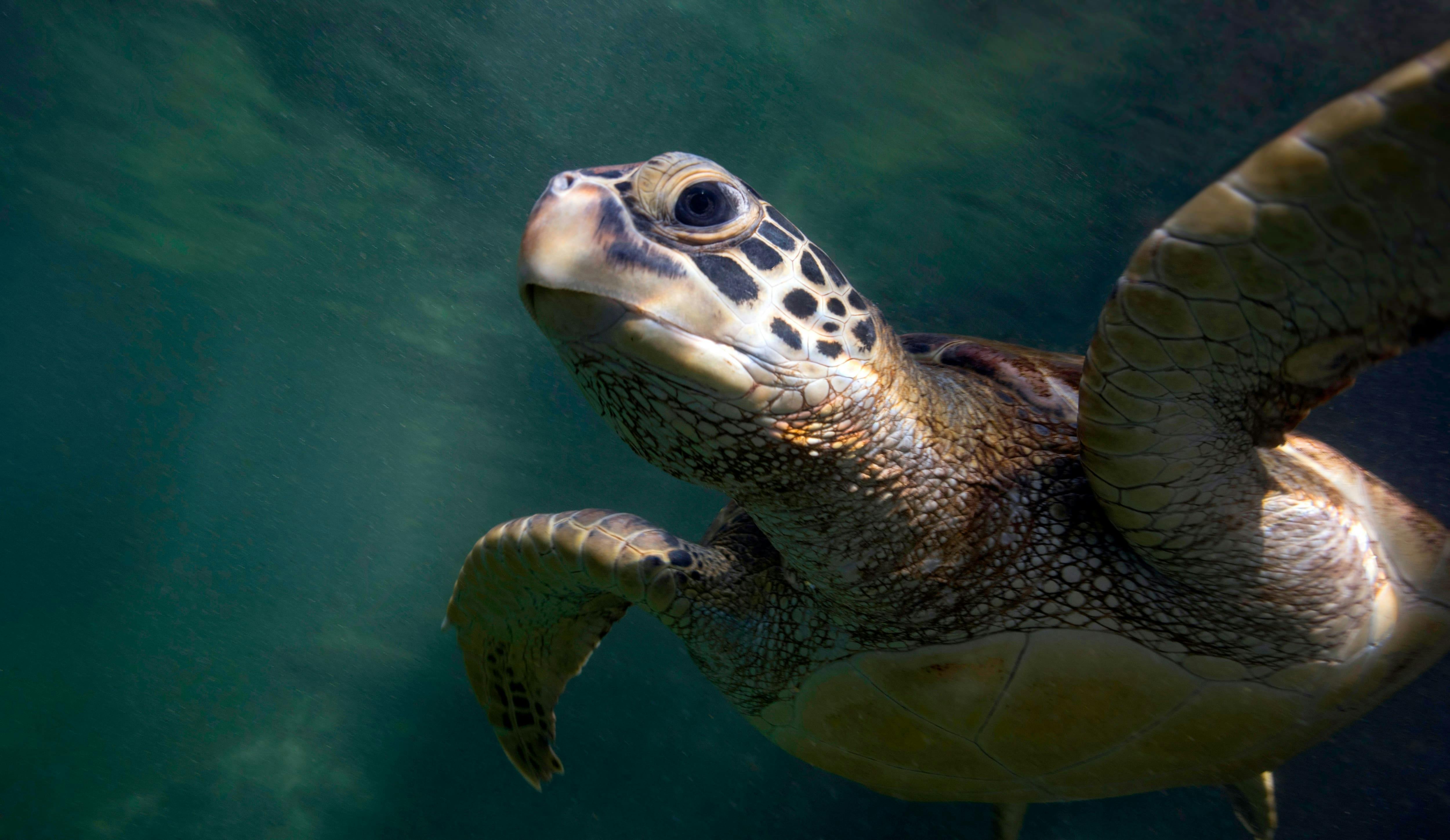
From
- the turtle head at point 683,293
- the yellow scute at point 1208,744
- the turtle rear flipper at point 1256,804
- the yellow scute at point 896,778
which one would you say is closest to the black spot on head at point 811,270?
the turtle head at point 683,293

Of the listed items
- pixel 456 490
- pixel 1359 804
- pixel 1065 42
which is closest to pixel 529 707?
pixel 1065 42

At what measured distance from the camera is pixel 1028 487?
63.0 inches

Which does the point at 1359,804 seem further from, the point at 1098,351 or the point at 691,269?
the point at 691,269

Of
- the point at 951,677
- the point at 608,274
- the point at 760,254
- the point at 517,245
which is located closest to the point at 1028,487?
the point at 951,677

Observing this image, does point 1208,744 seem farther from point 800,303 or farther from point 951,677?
point 800,303

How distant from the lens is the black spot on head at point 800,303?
1.18 meters

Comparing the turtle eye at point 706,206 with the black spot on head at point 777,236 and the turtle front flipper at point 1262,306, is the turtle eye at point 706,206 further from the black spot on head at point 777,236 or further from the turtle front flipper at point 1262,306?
the turtle front flipper at point 1262,306

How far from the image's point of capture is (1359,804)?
5777mm

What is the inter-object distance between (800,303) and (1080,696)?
4.32 ft

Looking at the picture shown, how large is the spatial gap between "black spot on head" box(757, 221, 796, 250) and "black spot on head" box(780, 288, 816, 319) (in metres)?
0.08

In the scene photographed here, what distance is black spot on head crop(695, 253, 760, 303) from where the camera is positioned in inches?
43.8

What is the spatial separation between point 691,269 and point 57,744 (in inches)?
863

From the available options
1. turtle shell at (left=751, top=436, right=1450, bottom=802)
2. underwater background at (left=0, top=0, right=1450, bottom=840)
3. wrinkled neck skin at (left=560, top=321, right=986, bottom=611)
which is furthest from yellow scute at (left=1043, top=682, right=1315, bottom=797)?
underwater background at (left=0, top=0, right=1450, bottom=840)

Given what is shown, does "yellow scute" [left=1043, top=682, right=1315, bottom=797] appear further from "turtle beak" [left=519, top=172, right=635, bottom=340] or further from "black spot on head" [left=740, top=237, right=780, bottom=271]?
"turtle beak" [left=519, top=172, right=635, bottom=340]
